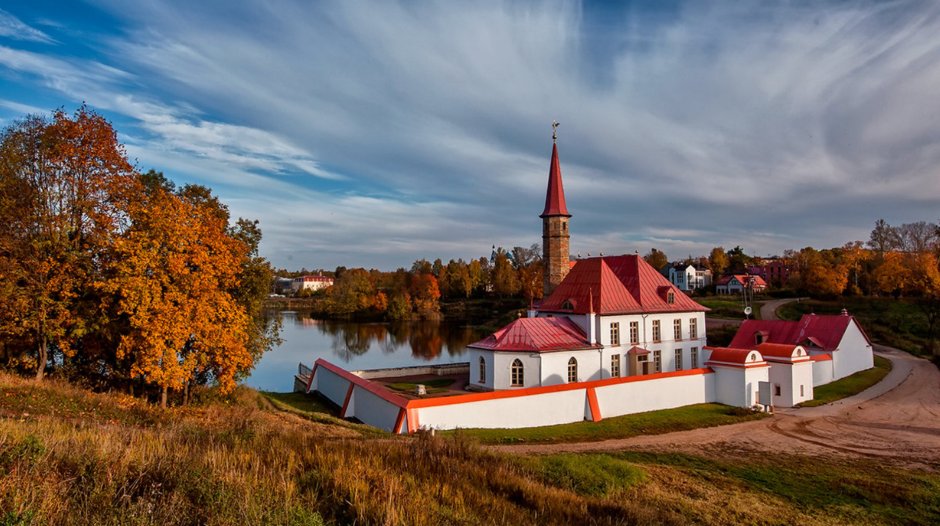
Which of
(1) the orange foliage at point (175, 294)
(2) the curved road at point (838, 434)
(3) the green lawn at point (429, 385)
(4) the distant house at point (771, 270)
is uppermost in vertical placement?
(4) the distant house at point (771, 270)

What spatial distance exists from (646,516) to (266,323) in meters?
18.8

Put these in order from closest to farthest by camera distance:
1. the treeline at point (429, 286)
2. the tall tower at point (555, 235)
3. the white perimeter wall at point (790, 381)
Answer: the white perimeter wall at point (790, 381)
the tall tower at point (555, 235)
the treeline at point (429, 286)

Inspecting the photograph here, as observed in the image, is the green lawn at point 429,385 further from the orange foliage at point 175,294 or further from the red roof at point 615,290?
the orange foliage at point 175,294

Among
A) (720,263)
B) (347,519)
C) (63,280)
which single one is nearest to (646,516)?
(347,519)

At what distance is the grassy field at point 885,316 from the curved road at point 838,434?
18.9 m

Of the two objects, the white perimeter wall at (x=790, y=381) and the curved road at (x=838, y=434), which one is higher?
the white perimeter wall at (x=790, y=381)

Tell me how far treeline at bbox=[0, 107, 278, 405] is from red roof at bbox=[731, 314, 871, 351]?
2612 cm

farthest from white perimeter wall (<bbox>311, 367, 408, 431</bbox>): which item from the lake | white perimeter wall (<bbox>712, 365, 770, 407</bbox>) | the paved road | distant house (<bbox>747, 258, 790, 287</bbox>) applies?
distant house (<bbox>747, 258, 790, 287</bbox>)

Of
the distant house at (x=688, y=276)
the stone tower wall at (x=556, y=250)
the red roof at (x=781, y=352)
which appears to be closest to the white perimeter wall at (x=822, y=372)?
the red roof at (x=781, y=352)

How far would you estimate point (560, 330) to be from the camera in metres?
24.6

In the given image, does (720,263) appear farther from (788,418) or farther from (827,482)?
(827,482)

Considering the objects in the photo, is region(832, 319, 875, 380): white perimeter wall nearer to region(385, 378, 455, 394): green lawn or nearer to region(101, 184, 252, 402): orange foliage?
region(385, 378, 455, 394): green lawn

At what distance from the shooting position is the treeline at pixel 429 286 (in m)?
77.2

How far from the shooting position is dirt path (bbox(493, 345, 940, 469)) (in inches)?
615
